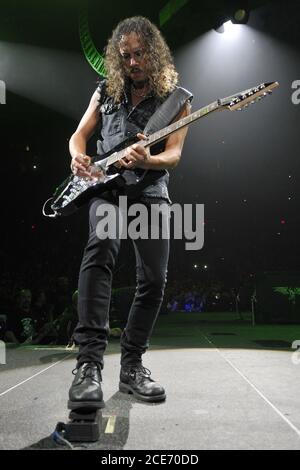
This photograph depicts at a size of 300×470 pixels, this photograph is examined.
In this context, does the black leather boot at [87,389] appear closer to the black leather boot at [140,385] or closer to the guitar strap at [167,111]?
the black leather boot at [140,385]

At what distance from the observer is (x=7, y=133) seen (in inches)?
433

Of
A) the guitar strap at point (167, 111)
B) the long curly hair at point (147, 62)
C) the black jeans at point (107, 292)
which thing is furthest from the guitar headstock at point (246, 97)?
the black jeans at point (107, 292)

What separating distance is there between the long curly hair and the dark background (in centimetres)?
572

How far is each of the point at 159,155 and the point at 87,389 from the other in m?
1.08

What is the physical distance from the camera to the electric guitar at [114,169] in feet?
6.46

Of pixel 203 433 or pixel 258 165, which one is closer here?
pixel 203 433

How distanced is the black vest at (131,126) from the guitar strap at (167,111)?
69 mm

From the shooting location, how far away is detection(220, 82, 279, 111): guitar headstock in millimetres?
2035

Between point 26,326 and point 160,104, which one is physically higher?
point 160,104

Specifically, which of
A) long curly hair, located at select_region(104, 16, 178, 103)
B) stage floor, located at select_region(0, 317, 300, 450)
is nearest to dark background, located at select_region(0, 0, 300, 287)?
long curly hair, located at select_region(104, 16, 178, 103)

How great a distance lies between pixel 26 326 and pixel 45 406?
15.9ft

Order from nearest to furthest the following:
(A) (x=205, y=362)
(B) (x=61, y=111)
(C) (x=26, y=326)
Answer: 1. (A) (x=205, y=362)
2. (C) (x=26, y=326)
3. (B) (x=61, y=111)
